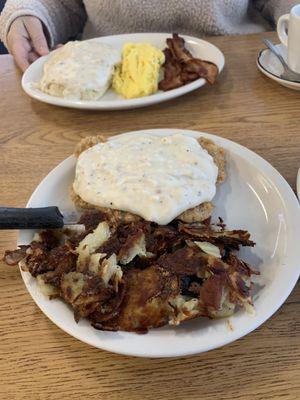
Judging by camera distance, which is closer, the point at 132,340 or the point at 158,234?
the point at 132,340

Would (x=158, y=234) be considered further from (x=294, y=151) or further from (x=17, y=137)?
(x=17, y=137)

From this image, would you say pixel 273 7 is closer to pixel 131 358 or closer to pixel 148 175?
pixel 148 175

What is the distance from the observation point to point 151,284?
786mm

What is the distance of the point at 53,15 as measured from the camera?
1.84 metres

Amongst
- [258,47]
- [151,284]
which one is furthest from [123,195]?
[258,47]

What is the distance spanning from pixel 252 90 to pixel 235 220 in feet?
2.11

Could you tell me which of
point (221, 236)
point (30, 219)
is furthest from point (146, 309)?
point (30, 219)

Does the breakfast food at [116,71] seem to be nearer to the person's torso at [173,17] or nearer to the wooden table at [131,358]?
the wooden table at [131,358]

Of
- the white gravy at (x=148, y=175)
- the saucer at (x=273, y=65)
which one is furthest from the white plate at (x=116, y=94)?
the white gravy at (x=148, y=175)

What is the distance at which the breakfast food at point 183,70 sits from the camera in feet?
4.83

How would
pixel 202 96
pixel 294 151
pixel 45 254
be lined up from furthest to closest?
pixel 202 96 < pixel 294 151 < pixel 45 254

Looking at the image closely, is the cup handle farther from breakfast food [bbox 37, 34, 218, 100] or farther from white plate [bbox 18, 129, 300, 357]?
white plate [bbox 18, 129, 300, 357]

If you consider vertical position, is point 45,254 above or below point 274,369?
above

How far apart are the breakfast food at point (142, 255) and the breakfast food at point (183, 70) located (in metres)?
0.49
